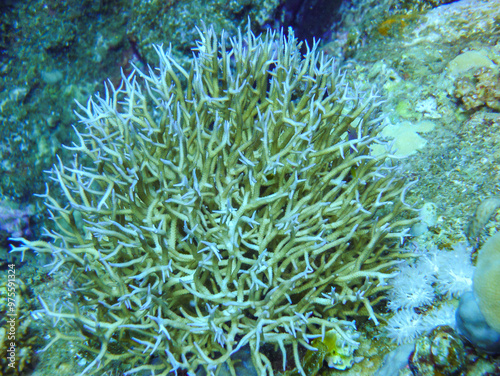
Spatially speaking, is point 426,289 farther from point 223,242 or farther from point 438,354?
point 223,242

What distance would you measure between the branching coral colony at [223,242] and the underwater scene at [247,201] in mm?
17

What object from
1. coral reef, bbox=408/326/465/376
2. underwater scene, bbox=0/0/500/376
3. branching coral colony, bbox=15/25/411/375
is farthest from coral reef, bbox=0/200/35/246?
coral reef, bbox=408/326/465/376

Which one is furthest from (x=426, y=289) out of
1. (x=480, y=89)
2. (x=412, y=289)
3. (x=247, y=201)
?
(x=480, y=89)

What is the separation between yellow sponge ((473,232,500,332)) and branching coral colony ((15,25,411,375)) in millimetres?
563

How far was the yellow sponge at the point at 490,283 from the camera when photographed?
144 centimetres

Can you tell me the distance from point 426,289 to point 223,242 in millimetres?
1489

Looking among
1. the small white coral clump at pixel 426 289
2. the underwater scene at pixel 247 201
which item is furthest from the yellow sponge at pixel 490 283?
the small white coral clump at pixel 426 289

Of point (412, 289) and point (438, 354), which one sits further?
point (412, 289)

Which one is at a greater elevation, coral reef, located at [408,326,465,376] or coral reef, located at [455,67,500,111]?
coral reef, located at [455,67,500,111]

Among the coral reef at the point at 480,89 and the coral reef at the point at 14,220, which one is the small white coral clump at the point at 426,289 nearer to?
the coral reef at the point at 480,89

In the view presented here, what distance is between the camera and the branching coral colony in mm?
1876

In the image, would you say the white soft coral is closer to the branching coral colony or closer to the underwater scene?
the underwater scene

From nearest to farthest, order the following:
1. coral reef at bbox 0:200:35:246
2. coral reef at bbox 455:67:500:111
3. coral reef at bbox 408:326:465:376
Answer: coral reef at bbox 408:326:465:376 → coral reef at bbox 455:67:500:111 → coral reef at bbox 0:200:35:246

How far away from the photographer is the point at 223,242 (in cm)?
197
